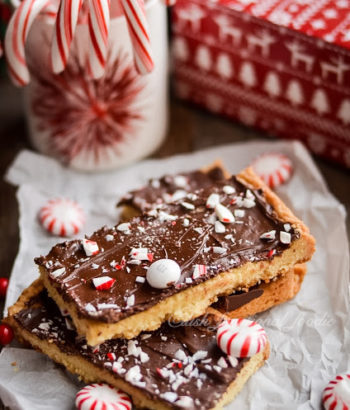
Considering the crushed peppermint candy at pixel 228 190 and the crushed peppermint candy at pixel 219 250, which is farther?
the crushed peppermint candy at pixel 228 190

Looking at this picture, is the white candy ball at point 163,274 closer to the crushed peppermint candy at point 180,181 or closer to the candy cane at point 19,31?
the crushed peppermint candy at point 180,181

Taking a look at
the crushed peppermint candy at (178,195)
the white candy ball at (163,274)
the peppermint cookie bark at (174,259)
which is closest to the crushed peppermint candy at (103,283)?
the peppermint cookie bark at (174,259)

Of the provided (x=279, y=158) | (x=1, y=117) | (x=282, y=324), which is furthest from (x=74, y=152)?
(x=282, y=324)

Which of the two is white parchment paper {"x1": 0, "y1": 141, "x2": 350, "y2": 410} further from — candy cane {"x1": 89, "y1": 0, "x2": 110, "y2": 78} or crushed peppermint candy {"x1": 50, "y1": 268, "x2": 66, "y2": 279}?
candy cane {"x1": 89, "y1": 0, "x2": 110, "y2": 78}

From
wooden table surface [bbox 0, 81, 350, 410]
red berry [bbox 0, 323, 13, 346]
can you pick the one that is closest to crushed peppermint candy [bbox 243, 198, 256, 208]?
wooden table surface [bbox 0, 81, 350, 410]

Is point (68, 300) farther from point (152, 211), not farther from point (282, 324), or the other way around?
point (282, 324)

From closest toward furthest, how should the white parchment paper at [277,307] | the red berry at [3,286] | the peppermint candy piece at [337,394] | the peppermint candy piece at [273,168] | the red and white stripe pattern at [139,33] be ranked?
1. the peppermint candy piece at [337,394]
2. the white parchment paper at [277,307]
3. the red and white stripe pattern at [139,33]
4. the red berry at [3,286]
5. the peppermint candy piece at [273,168]
